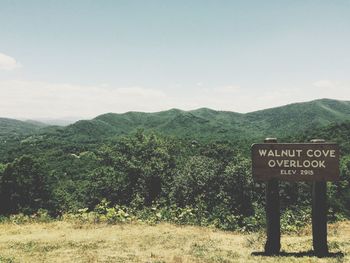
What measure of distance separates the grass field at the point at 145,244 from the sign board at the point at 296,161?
2.21m

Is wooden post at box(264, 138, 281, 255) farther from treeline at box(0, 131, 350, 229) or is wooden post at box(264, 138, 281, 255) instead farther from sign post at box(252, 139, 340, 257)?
treeline at box(0, 131, 350, 229)

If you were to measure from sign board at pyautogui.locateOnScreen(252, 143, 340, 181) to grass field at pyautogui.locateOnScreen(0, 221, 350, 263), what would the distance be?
2205 millimetres

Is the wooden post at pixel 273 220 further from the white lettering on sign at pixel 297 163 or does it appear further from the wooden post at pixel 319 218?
the wooden post at pixel 319 218

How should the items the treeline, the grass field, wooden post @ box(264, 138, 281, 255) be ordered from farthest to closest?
1. the treeline
2. wooden post @ box(264, 138, 281, 255)
3. the grass field

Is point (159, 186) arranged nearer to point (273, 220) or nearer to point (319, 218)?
point (273, 220)

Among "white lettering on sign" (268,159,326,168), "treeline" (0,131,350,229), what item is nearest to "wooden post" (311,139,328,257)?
"white lettering on sign" (268,159,326,168)

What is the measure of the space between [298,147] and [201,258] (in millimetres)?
4156

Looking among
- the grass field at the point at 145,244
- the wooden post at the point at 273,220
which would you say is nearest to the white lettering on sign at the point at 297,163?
the wooden post at the point at 273,220

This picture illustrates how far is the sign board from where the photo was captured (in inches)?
432

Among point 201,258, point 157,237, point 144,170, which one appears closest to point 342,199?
point 144,170

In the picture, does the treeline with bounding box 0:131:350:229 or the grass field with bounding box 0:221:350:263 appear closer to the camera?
the grass field with bounding box 0:221:350:263

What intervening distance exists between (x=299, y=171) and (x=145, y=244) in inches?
220

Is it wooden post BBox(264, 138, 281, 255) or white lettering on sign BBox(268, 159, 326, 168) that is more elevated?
white lettering on sign BBox(268, 159, 326, 168)

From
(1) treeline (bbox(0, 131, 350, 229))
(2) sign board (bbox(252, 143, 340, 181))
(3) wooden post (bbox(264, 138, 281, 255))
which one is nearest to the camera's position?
(2) sign board (bbox(252, 143, 340, 181))
